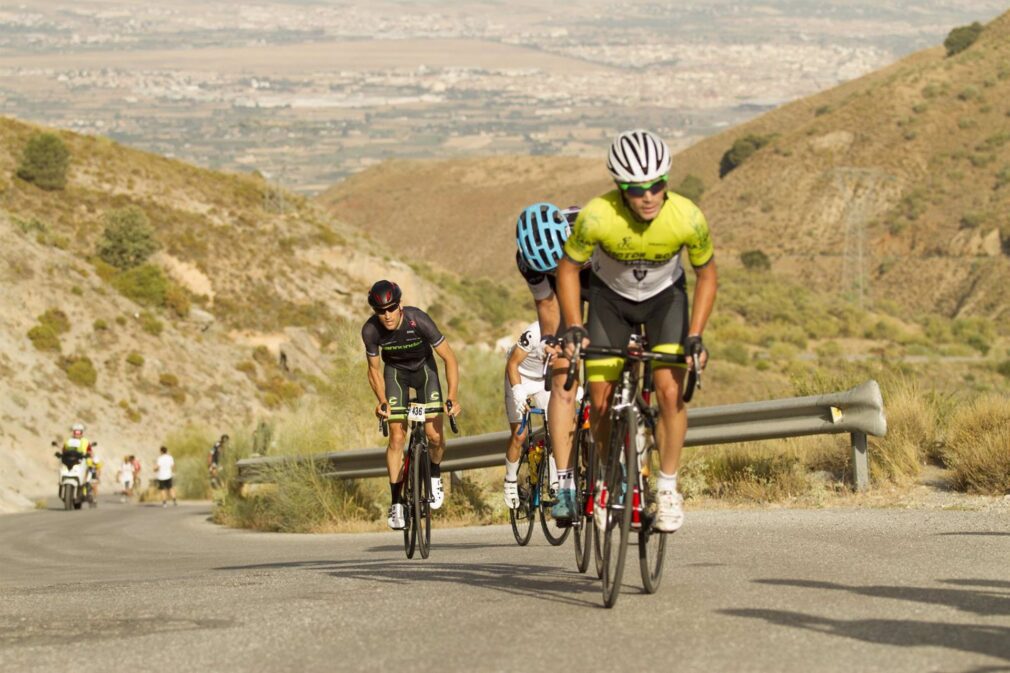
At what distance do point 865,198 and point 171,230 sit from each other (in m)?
50.5

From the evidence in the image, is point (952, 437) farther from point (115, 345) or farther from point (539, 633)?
point (115, 345)

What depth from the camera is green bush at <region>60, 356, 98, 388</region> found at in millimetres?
53906

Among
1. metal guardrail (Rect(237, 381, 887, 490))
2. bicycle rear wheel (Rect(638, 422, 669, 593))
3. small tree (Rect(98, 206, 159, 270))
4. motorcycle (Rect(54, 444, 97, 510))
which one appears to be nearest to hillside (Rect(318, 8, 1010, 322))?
small tree (Rect(98, 206, 159, 270))

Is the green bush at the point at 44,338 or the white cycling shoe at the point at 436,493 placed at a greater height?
the green bush at the point at 44,338

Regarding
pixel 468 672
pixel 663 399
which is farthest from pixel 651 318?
pixel 468 672

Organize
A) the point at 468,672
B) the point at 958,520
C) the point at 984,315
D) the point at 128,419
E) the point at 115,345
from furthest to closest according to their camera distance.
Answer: the point at 984,315, the point at 115,345, the point at 128,419, the point at 958,520, the point at 468,672

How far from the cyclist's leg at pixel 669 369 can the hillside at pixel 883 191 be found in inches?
2980

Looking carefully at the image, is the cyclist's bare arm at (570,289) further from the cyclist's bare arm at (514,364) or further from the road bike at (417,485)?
the road bike at (417,485)

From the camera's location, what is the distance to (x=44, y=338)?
181ft

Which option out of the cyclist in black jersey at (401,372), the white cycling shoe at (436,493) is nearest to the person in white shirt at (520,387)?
the cyclist in black jersey at (401,372)

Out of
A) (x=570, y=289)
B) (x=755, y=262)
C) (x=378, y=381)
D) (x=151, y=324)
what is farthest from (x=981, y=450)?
(x=755, y=262)

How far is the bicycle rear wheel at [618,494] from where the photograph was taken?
299 inches

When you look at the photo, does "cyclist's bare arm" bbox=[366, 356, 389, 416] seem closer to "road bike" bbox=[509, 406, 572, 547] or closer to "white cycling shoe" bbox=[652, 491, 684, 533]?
"road bike" bbox=[509, 406, 572, 547]

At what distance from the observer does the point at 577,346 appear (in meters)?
7.67
